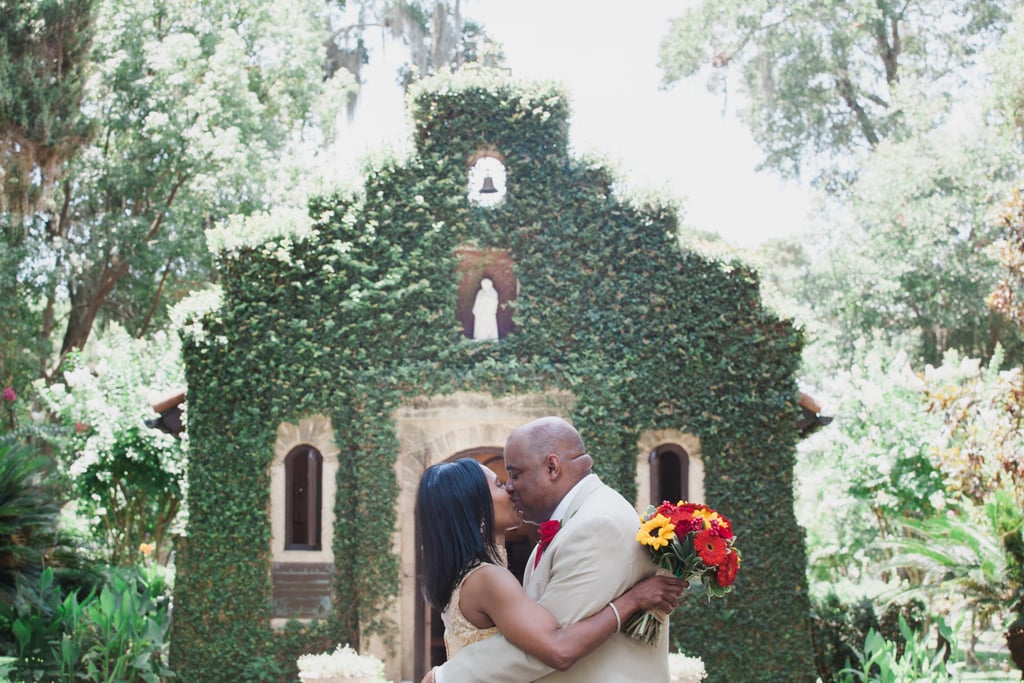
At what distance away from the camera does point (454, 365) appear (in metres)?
12.7

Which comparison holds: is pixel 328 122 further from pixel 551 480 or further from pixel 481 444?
pixel 551 480

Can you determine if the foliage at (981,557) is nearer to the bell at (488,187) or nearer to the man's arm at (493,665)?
the bell at (488,187)

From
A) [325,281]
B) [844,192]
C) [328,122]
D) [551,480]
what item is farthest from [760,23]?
[551,480]

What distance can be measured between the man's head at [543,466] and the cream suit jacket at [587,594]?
0.16 m

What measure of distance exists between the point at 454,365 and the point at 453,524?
880 centimetres

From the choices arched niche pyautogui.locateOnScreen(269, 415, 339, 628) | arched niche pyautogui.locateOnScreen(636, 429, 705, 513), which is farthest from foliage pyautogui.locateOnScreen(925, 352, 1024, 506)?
arched niche pyautogui.locateOnScreen(269, 415, 339, 628)

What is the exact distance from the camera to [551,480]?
3982mm

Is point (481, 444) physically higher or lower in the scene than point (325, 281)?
lower

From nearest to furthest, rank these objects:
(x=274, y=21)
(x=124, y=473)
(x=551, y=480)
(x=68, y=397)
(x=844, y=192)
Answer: (x=551, y=480) → (x=124, y=473) → (x=68, y=397) → (x=274, y=21) → (x=844, y=192)

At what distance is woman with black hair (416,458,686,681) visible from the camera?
11.6 ft

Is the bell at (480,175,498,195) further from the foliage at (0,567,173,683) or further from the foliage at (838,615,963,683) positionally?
the foliage at (838,615,963,683)

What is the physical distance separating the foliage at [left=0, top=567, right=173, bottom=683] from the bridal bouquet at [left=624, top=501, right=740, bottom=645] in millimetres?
8931

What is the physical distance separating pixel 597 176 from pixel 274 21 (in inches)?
571

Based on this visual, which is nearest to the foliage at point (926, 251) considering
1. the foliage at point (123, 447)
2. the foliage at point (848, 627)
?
the foliage at point (848, 627)
